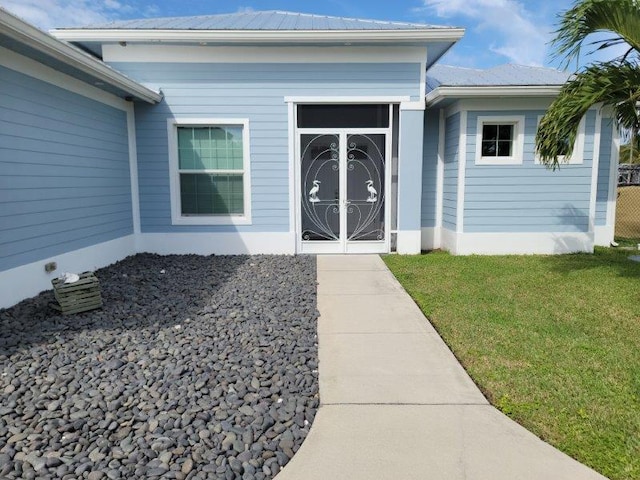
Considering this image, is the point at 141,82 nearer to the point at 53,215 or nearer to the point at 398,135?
the point at 53,215

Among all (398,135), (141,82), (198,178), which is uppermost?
(141,82)

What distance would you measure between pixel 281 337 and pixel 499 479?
2.27m

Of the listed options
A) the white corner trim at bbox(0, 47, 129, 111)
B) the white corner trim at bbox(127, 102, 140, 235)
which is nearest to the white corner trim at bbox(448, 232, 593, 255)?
the white corner trim at bbox(127, 102, 140, 235)

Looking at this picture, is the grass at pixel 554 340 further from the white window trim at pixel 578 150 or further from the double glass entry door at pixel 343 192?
the white window trim at pixel 578 150

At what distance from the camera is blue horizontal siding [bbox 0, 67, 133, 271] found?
475 cm

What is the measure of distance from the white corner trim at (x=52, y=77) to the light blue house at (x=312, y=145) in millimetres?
230

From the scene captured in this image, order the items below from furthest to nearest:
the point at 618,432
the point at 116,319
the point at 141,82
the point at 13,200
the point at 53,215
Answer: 1. the point at 141,82
2. the point at 53,215
3. the point at 13,200
4. the point at 116,319
5. the point at 618,432

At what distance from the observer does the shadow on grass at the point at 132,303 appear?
4062 millimetres

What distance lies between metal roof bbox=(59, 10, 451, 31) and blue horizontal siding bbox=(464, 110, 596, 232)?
2498 millimetres

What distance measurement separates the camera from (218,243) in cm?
809

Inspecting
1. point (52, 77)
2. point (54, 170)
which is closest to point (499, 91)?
point (52, 77)

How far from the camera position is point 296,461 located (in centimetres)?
227

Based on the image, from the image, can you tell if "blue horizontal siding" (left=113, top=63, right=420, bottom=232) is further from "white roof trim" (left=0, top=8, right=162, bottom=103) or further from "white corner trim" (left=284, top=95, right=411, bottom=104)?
"white roof trim" (left=0, top=8, right=162, bottom=103)

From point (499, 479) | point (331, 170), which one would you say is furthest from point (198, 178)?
point (499, 479)
